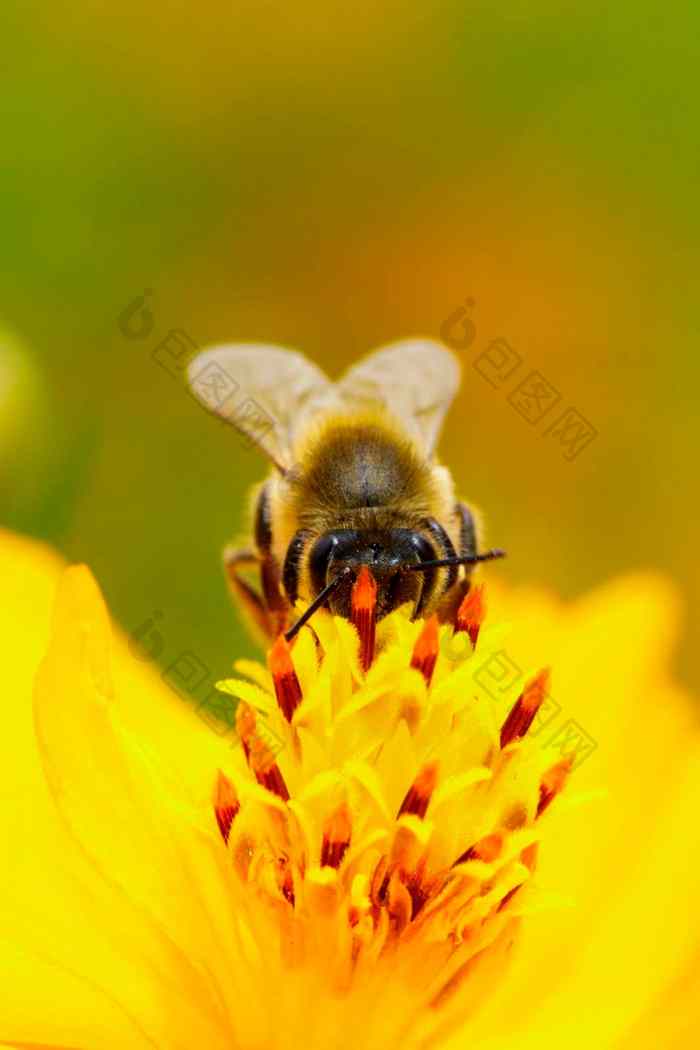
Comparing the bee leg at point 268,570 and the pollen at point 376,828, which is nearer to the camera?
the pollen at point 376,828

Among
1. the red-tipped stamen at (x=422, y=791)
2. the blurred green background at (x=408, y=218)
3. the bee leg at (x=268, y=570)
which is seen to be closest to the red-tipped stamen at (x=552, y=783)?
the red-tipped stamen at (x=422, y=791)

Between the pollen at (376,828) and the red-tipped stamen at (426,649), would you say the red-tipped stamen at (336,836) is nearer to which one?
the pollen at (376,828)

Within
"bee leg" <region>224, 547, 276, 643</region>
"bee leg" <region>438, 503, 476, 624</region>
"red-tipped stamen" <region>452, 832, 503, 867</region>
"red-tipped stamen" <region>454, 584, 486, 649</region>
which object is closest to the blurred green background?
"bee leg" <region>224, 547, 276, 643</region>

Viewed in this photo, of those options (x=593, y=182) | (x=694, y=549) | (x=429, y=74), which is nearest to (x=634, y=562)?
(x=694, y=549)

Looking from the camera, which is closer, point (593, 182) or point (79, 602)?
point (79, 602)

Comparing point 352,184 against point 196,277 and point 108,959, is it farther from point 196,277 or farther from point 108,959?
point 108,959

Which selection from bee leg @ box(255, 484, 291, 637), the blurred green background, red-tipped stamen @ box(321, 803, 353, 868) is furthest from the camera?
the blurred green background

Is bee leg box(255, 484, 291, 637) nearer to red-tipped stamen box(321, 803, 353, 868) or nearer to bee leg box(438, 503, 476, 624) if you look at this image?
bee leg box(438, 503, 476, 624)
